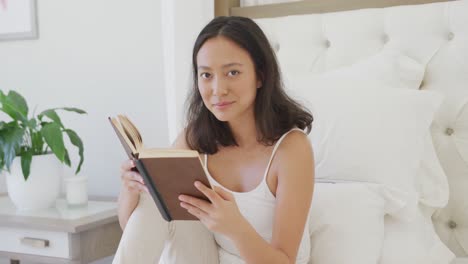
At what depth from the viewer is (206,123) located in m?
1.43

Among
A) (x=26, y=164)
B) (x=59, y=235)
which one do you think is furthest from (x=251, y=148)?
(x=26, y=164)

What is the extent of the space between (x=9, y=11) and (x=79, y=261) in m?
1.32

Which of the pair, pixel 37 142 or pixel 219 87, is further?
pixel 37 142

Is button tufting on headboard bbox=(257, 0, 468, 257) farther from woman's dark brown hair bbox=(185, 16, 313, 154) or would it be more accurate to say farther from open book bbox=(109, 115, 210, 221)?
open book bbox=(109, 115, 210, 221)

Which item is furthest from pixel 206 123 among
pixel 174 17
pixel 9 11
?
pixel 9 11

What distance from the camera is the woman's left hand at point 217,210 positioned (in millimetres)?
1049

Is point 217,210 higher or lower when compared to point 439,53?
lower

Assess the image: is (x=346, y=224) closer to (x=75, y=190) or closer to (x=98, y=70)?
(x=75, y=190)

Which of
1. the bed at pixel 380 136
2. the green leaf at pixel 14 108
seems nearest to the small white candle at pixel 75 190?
the green leaf at pixel 14 108

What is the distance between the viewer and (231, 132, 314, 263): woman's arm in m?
1.11

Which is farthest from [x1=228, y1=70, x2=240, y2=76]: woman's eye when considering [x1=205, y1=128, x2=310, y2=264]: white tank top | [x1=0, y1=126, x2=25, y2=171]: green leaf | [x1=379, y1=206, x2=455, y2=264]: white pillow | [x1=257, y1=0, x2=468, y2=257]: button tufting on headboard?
[x1=0, y1=126, x2=25, y2=171]: green leaf

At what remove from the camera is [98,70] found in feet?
7.88

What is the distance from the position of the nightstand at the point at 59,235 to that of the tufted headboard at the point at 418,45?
823 millimetres

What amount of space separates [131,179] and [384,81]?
855 millimetres
